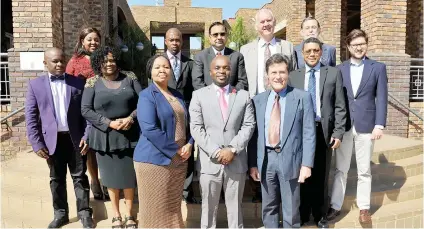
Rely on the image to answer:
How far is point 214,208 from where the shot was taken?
3.05 meters

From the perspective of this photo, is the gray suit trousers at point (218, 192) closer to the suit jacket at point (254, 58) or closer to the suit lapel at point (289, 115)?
the suit lapel at point (289, 115)

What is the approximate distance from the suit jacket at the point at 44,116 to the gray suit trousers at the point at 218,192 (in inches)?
53.4

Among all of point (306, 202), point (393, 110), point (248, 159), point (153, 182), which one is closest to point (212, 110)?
point (248, 159)

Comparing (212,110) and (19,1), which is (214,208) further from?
(19,1)

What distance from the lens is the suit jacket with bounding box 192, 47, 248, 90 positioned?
3.44m

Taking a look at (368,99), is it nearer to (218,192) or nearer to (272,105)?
(272,105)

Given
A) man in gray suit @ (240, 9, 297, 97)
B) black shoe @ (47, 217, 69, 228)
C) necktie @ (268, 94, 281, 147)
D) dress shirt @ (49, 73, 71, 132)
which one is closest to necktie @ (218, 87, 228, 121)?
necktie @ (268, 94, 281, 147)

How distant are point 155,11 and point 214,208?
799 inches

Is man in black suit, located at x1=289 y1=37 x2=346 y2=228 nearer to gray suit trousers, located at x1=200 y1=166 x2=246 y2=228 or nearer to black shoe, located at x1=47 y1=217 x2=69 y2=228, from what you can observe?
gray suit trousers, located at x1=200 y1=166 x2=246 y2=228

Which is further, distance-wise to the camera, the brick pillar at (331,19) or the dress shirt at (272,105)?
the brick pillar at (331,19)

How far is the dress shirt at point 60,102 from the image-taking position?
337cm

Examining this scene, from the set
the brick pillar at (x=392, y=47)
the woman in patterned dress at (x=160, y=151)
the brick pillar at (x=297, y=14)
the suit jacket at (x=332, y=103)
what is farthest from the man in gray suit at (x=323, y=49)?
the brick pillar at (x=297, y=14)

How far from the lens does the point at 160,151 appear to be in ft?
9.38

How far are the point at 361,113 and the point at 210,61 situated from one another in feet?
5.43
